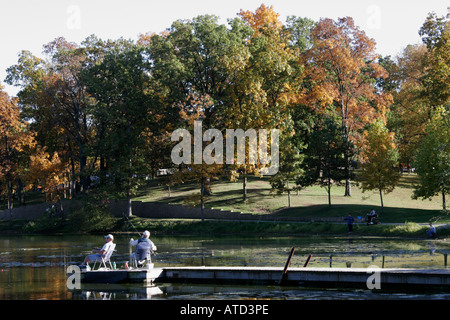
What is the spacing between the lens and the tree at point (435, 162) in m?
51.7

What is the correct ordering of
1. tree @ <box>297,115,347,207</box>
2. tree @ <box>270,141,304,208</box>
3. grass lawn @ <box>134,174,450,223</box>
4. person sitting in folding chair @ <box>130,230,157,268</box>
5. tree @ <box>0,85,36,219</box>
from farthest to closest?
tree @ <box>0,85,36,219</box>
tree @ <box>270,141,304,208</box>
tree @ <box>297,115,347,207</box>
grass lawn @ <box>134,174,450,223</box>
person sitting in folding chair @ <box>130,230,157,268</box>

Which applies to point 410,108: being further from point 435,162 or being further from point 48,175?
point 48,175

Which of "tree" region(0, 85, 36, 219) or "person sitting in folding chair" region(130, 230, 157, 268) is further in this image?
"tree" region(0, 85, 36, 219)

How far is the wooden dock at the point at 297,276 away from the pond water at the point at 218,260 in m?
0.59

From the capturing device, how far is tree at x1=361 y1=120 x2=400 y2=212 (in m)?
59.0

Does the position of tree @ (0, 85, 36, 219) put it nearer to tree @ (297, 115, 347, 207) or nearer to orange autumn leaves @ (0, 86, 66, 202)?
orange autumn leaves @ (0, 86, 66, 202)

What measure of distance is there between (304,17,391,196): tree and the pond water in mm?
23009

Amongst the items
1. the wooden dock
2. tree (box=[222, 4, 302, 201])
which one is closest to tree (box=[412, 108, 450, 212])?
tree (box=[222, 4, 302, 201])

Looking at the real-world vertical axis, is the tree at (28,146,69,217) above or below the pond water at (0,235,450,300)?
above

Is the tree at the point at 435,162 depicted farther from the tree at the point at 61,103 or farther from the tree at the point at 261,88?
the tree at the point at 61,103

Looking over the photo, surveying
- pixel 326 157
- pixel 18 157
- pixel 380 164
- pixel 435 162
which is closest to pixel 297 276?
pixel 435 162

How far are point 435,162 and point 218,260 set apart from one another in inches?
1039

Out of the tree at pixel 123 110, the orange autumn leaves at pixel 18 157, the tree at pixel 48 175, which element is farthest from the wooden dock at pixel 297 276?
the orange autumn leaves at pixel 18 157
